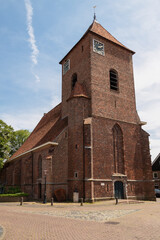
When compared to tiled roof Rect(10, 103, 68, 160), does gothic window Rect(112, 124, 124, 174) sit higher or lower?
lower

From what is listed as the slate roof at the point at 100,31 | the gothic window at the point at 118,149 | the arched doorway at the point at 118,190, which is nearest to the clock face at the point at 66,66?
the slate roof at the point at 100,31

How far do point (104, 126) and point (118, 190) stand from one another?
7242mm

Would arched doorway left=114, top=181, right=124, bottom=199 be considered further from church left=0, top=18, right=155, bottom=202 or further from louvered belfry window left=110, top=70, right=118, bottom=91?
louvered belfry window left=110, top=70, right=118, bottom=91

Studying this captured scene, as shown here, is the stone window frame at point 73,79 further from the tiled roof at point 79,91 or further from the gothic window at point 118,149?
the gothic window at point 118,149

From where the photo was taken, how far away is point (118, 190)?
23516 millimetres

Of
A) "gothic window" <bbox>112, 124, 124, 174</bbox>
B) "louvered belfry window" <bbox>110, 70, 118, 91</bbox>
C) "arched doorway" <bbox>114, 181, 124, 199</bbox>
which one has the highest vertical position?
"louvered belfry window" <bbox>110, 70, 118, 91</bbox>

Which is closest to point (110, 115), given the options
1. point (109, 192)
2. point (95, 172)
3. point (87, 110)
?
point (87, 110)

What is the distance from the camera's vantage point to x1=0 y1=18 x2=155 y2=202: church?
73.0ft

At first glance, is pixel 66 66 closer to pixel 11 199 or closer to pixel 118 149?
pixel 118 149

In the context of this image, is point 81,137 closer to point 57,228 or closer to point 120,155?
point 120,155

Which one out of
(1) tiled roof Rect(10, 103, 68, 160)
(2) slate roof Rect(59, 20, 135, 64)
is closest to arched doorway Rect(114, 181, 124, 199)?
(1) tiled roof Rect(10, 103, 68, 160)

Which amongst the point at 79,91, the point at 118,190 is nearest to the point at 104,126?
the point at 79,91

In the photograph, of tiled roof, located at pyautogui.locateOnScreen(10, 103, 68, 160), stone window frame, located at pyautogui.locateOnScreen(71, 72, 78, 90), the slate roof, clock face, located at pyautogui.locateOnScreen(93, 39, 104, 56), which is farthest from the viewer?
stone window frame, located at pyautogui.locateOnScreen(71, 72, 78, 90)

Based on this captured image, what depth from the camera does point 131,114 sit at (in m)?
27.5
